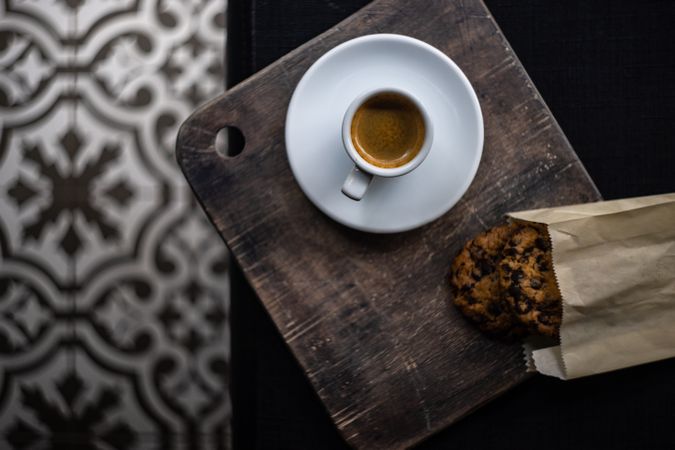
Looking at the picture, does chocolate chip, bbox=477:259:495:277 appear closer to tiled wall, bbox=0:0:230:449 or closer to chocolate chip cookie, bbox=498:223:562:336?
chocolate chip cookie, bbox=498:223:562:336

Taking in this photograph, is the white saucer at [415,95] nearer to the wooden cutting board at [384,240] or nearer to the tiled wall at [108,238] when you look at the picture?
the wooden cutting board at [384,240]

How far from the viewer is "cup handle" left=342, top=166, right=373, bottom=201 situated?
2.46ft

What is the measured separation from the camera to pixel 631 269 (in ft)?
2.63

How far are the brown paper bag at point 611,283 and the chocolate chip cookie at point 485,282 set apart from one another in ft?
0.13

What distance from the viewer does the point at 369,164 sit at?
0.76 m

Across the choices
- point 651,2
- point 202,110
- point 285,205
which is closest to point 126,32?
point 202,110

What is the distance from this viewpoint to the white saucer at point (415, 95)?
2.64 ft

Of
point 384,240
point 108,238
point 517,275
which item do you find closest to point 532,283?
point 517,275

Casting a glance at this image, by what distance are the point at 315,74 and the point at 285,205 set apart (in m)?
0.18

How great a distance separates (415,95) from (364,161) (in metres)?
0.13

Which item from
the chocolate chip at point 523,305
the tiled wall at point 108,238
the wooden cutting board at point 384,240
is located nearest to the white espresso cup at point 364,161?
the wooden cutting board at point 384,240

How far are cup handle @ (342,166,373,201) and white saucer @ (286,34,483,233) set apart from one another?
0.06 m

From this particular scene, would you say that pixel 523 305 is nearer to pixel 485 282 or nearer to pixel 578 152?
pixel 485 282

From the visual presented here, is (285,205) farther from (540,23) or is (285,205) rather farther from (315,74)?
(540,23)
